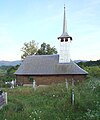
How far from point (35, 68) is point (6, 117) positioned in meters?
20.6

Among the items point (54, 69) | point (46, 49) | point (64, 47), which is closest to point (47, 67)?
point (54, 69)

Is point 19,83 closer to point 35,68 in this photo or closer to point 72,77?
point 35,68

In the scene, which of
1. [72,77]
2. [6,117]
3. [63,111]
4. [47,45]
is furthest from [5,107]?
[47,45]

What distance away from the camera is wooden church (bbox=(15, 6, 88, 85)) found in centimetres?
2812

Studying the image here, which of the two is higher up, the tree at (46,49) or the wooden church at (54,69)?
the tree at (46,49)

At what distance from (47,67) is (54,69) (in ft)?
3.48

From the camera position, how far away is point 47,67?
2930cm

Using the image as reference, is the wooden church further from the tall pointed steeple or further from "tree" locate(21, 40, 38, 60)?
"tree" locate(21, 40, 38, 60)

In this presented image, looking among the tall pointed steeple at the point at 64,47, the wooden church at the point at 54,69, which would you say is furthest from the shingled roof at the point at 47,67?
the tall pointed steeple at the point at 64,47

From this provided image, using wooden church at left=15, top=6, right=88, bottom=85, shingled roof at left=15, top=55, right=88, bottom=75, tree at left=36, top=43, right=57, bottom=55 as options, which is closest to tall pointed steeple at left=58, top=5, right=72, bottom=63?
wooden church at left=15, top=6, right=88, bottom=85

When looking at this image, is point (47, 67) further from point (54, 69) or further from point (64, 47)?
point (64, 47)

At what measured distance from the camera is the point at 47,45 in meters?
46.2

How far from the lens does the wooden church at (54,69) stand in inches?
1107

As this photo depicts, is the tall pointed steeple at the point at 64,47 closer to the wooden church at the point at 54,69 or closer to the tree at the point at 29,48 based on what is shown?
the wooden church at the point at 54,69
